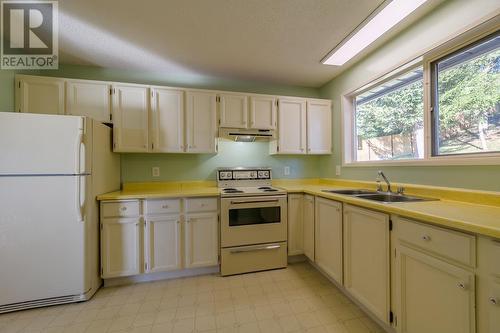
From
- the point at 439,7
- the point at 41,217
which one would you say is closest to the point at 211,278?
the point at 41,217

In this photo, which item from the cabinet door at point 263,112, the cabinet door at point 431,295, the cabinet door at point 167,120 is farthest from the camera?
the cabinet door at point 263,112

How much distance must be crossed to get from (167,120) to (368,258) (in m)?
2.45

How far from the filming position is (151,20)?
1817mm

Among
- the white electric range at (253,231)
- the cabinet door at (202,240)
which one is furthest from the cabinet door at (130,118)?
the white electric range at (253,231)

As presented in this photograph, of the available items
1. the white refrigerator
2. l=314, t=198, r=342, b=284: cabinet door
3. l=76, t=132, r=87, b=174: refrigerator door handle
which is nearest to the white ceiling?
the white refrigerator

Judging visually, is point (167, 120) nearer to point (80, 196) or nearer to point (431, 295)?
point (80, 196)

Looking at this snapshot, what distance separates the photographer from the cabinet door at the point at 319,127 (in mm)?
2986

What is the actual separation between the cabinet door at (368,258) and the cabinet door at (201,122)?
5.67 ft

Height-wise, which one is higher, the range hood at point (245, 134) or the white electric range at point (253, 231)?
the range hood at point (245, 134)

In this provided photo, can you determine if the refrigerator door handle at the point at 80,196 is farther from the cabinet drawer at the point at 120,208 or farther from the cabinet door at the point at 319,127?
the cabinet door at the point at 319,127

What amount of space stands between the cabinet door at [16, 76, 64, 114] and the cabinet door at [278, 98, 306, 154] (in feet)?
8.32

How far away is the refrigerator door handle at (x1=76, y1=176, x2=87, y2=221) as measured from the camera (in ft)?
5.87

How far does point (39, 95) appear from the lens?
85.8 inches

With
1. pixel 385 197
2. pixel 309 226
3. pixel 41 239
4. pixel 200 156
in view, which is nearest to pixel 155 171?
pixel 200 156
